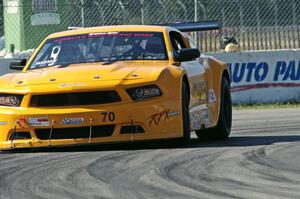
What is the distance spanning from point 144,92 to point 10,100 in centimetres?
134

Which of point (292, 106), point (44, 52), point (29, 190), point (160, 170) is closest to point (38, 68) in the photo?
point (44, 52)

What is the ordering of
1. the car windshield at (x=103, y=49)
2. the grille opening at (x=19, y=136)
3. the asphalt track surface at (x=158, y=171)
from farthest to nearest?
the car windshield at (x=103, y=49) < the grille opening at (x=19, y=136) < the asphalt track surface at (x=158, y=171)

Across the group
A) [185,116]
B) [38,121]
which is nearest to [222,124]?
[185,116]

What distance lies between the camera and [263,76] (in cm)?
1880

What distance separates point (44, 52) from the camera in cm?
1042

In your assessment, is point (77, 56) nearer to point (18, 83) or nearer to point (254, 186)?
point (18, 83)

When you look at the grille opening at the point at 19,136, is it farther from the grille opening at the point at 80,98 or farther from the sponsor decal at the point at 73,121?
the sponsor decal at the point at 73,121

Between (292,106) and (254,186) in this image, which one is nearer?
(254,186)

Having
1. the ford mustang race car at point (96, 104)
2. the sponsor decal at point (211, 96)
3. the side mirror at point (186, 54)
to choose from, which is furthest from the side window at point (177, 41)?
the ford mustang race car at point (96, 104)

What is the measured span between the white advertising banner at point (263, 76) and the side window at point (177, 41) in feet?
25.2

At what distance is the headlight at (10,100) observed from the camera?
8.91 meters

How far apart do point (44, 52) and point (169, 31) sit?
1486mm

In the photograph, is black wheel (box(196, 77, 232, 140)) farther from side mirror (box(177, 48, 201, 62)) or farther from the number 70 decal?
the number 70 decal

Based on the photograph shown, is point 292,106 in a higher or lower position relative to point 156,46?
lower
